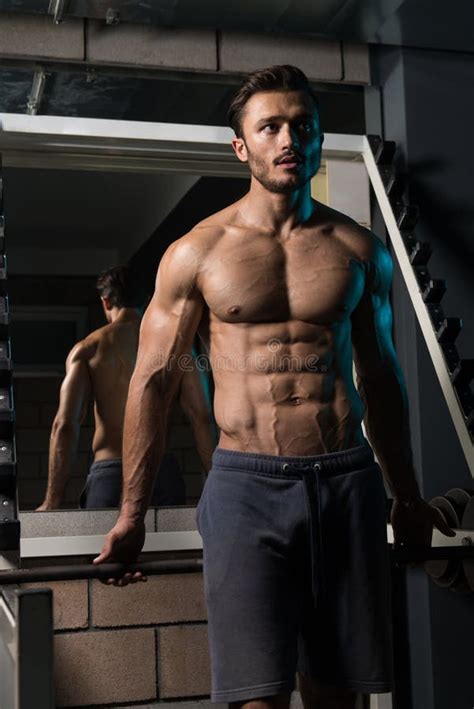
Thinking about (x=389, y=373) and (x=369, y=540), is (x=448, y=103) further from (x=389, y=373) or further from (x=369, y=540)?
(x=369, y=540)

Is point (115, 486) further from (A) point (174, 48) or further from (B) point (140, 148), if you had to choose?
(A) point (174, 48)

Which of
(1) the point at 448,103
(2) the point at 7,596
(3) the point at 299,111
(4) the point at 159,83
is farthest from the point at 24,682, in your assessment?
(1) the point at 448,103

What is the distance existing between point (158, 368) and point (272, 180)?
1.60 feet

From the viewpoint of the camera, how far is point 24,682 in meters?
1.62

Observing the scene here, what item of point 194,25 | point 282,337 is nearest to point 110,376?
point 194,25

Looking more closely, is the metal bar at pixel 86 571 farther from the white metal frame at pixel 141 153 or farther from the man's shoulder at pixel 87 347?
the man's shoulder at pixel 87 347

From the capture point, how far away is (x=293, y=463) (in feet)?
6.73

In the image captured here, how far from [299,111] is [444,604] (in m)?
2.12

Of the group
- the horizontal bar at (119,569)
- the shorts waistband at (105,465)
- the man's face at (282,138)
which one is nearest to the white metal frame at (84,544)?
the shorts waistband at (105,465)

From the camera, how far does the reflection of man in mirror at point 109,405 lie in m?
3.41

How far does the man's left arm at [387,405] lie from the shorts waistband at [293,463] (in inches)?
9.0

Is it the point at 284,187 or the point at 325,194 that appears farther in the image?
the point at 325,194

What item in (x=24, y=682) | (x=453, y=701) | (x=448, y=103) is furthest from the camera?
(x=448, y=103)

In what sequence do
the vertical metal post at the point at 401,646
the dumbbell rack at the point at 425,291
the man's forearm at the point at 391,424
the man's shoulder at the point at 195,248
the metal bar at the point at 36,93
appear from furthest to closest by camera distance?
the vertical metal post at the point at 401,646
the metal bar at the point at 36,93
the dumbbell rack at the point at 425,291
the man's forearm at the point at 391,424
the man's shoulder at the point at 195,248
